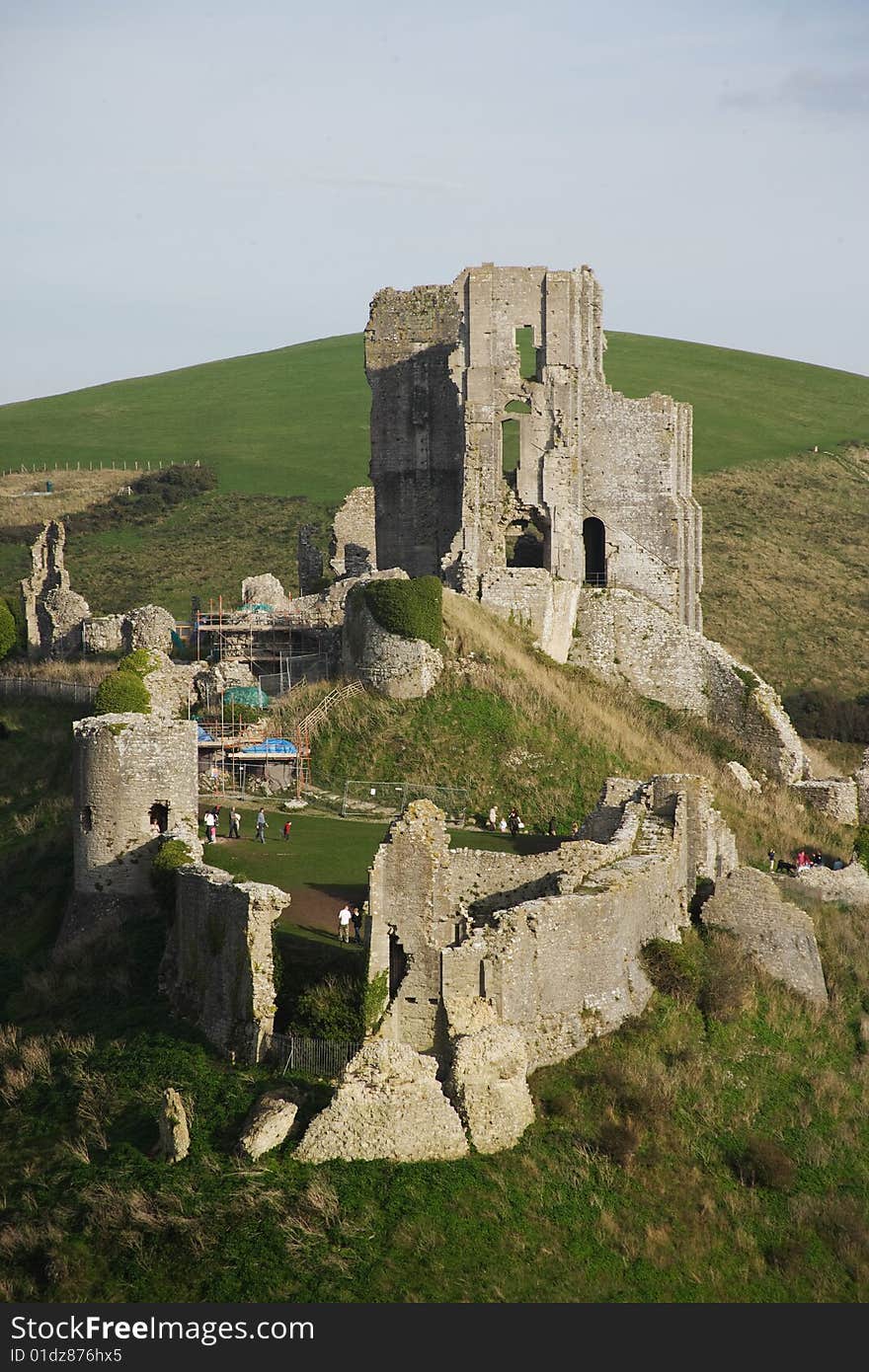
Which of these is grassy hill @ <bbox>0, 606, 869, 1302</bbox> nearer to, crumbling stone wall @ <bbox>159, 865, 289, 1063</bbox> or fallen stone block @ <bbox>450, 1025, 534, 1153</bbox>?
fallen stone block @ <bbox>450, 1025, 534, 1153</bbox>

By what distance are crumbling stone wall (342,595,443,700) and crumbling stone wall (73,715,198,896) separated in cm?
1215

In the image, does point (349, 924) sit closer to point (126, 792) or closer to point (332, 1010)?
point (332, 1010)

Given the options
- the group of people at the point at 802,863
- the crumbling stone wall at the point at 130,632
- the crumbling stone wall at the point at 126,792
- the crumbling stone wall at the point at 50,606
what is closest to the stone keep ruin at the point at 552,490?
the crumbling stone wall at the point at 130,632

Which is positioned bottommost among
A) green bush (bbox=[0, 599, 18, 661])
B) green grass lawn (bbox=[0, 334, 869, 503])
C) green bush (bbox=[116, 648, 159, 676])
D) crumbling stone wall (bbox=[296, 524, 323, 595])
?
green bush (bbox=[116, 648, 159, 676])

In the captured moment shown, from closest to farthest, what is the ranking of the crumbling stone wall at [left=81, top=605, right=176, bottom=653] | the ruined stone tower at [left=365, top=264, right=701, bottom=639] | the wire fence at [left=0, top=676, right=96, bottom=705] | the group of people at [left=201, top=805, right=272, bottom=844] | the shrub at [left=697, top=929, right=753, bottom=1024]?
1. the shrub at [left=697, top=929, right=753, bottom=1024]
2. the group of people at [left=201, top=805, right=272, bottom=844]
3. the wire fence at [left=0, top=676, right=96, bottom=705]
4. the crumbling stone wall at [left=81, top=605, right=176, bottom=653]
5. the ruined stone tower at [left=365, top=264, right=701, bottom=639]

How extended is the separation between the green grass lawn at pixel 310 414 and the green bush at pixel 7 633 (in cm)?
4757

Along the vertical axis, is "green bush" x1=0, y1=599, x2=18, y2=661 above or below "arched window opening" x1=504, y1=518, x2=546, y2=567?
below

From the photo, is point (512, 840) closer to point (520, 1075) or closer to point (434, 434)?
point (520, 1075)

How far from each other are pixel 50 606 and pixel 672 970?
2845cm

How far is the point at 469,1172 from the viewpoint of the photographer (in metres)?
27.0

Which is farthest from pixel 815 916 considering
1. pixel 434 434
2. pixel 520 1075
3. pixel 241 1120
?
pixel 434 434

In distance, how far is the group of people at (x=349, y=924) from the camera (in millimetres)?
32219

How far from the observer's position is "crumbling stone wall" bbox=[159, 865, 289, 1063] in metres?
30.0

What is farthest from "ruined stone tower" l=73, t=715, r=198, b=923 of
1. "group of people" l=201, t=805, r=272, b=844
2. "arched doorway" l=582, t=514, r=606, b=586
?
"arched doorway" l=582, t=514, r=606, b=586
